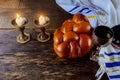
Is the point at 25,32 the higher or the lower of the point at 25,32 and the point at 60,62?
the higher

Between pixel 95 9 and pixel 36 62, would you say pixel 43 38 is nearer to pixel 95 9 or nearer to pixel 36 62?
pixel 36 62

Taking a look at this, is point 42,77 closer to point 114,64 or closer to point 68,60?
point 68,60

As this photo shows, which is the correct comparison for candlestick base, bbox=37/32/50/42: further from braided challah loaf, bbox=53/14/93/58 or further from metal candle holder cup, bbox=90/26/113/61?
metal candle holder cup, bbox=90/26/113/61

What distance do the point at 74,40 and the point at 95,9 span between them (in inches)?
9.8

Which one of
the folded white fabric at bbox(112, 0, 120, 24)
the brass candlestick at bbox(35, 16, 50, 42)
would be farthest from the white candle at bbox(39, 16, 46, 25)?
the folded white fabric at bbox(112, 0, 120, 24)

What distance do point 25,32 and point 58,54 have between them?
0.64 feet

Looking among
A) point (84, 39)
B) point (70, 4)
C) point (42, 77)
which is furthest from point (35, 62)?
point (70, 4)

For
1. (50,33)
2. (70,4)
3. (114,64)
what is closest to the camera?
(114,64)

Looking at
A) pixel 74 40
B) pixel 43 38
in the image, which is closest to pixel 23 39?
pixel 43 38

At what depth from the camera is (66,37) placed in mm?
776

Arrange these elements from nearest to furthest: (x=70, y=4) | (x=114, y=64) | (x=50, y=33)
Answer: (x=114, y=64), (x=50, y=33), (x=70, y=4)

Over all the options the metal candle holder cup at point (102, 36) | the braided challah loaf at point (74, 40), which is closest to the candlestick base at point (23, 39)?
the braided challah loaf at point (74, 40)

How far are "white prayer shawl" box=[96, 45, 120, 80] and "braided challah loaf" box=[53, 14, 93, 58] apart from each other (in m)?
0.06

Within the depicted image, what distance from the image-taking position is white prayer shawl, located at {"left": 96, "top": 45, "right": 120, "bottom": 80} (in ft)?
2.39
